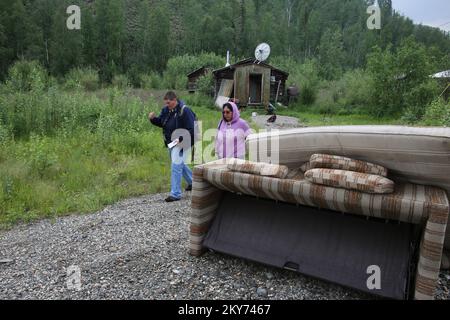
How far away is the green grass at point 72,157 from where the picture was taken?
624cm

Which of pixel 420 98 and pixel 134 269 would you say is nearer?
pixel 134 269

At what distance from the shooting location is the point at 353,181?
272 cm

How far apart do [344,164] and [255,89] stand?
24313mm

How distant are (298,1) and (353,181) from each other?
97534 millimetres

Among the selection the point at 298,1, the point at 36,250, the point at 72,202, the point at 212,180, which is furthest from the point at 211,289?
the point at 298,1

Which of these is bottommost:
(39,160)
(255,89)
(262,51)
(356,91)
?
(39,160)

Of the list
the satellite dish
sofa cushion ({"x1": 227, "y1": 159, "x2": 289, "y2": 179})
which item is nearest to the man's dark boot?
sofa cushion ({"x1": 227, "y1": 159, "x2": 289, "y2": 179})

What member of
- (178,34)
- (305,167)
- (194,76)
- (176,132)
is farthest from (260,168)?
(178,34)

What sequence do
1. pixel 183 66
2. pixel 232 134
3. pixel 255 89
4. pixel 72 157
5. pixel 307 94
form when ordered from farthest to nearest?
1. pixel 183 66
2. pixel 307 94
3. pixel 255 89
4. pixel 72 157
5. pixel 232 134

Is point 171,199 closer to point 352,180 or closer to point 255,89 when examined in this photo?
point 352,180

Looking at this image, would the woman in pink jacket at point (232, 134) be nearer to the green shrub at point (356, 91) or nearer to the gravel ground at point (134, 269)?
the gravel ground at point (134, 269)

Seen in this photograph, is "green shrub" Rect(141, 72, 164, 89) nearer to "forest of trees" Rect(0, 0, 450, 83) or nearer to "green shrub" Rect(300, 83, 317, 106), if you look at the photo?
"forest of trees" Rect(0, 0, 450, 83)

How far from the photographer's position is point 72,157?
331 inches

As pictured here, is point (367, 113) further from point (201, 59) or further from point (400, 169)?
point (400, 169)
